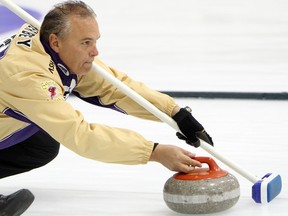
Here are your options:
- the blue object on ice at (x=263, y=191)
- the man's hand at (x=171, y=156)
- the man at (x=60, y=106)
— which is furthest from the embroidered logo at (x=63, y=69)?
the blue object on ice at (x=263, y=191)

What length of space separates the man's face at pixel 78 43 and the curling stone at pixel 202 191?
0.46 metres

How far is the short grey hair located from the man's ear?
11 mm

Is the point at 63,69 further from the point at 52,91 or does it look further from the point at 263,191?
the point at 263,191

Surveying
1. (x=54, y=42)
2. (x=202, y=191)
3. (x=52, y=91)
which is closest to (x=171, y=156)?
(x=202, y=191)

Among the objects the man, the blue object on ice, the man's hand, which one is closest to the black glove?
the man

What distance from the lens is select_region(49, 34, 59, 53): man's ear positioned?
2.39 m

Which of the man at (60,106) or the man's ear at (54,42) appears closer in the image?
the man at (60,106)

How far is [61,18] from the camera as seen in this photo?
238 cm

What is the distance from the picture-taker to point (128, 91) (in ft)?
8.39

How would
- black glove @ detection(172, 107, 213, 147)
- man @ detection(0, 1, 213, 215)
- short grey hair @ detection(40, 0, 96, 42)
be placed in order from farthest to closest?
black glove @ detection(172, 107, 213, 147), short grey hair @ detection(40, 0, 96, 42), man @ detection(0, 1, 213, 215)

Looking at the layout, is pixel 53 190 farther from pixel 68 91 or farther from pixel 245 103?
pixel 245 103

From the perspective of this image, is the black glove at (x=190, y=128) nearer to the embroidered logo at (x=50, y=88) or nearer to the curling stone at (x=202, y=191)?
the curling stone at (x=202, y=191)

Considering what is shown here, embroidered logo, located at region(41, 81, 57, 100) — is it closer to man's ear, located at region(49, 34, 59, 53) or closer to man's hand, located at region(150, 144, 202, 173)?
man's ear, located at region(49, 34, 59, 53)

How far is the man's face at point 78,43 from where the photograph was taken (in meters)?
2.38
